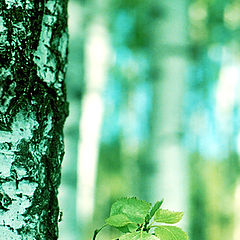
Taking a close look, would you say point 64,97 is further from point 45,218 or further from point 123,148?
point 123,148

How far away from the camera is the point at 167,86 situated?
2.40 metres

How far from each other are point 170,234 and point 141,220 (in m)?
0.04

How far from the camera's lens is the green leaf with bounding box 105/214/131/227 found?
495mm

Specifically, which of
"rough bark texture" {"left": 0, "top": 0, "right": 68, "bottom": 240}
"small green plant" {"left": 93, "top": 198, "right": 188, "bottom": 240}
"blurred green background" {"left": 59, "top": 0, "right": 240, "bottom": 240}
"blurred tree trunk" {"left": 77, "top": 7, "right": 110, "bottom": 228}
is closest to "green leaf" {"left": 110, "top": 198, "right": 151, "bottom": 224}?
"small green plant" {"left": 93, "top": 198, "right": 188, "bottom": 240}

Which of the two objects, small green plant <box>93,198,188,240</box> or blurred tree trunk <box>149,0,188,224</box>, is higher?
blurred tree trunk <box>149,0,188,224</box>

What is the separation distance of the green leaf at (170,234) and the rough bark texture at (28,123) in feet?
0.52

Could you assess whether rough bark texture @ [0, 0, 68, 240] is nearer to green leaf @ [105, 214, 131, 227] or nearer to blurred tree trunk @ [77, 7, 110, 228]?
green leaf @ [105, 214, 131, 227]

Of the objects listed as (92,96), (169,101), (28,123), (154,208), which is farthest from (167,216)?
(92,96)

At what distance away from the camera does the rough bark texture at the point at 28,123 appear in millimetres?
542

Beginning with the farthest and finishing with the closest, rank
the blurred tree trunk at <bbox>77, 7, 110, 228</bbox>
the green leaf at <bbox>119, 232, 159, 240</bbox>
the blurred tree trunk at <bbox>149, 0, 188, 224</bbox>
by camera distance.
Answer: the blurred tree trunk at <bbox>77, 7, 110, 228</bbox>, the blurred tree trunk at <bbox>149, 0, 188, 224</bbox>, the green leaf at <bbox>119, 232, 159, 240</bbox>

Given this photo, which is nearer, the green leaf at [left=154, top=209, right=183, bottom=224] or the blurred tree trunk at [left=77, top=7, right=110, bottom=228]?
the green leaf at [left=154, top=209, right=183, bottom=224]

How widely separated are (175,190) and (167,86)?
558 millimetres

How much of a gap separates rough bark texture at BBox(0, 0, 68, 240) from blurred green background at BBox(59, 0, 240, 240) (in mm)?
1676

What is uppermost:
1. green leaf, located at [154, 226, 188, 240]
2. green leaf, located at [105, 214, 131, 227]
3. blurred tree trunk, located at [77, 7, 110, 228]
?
blurred tree trunk, located at [77, 7, 110, 228]
